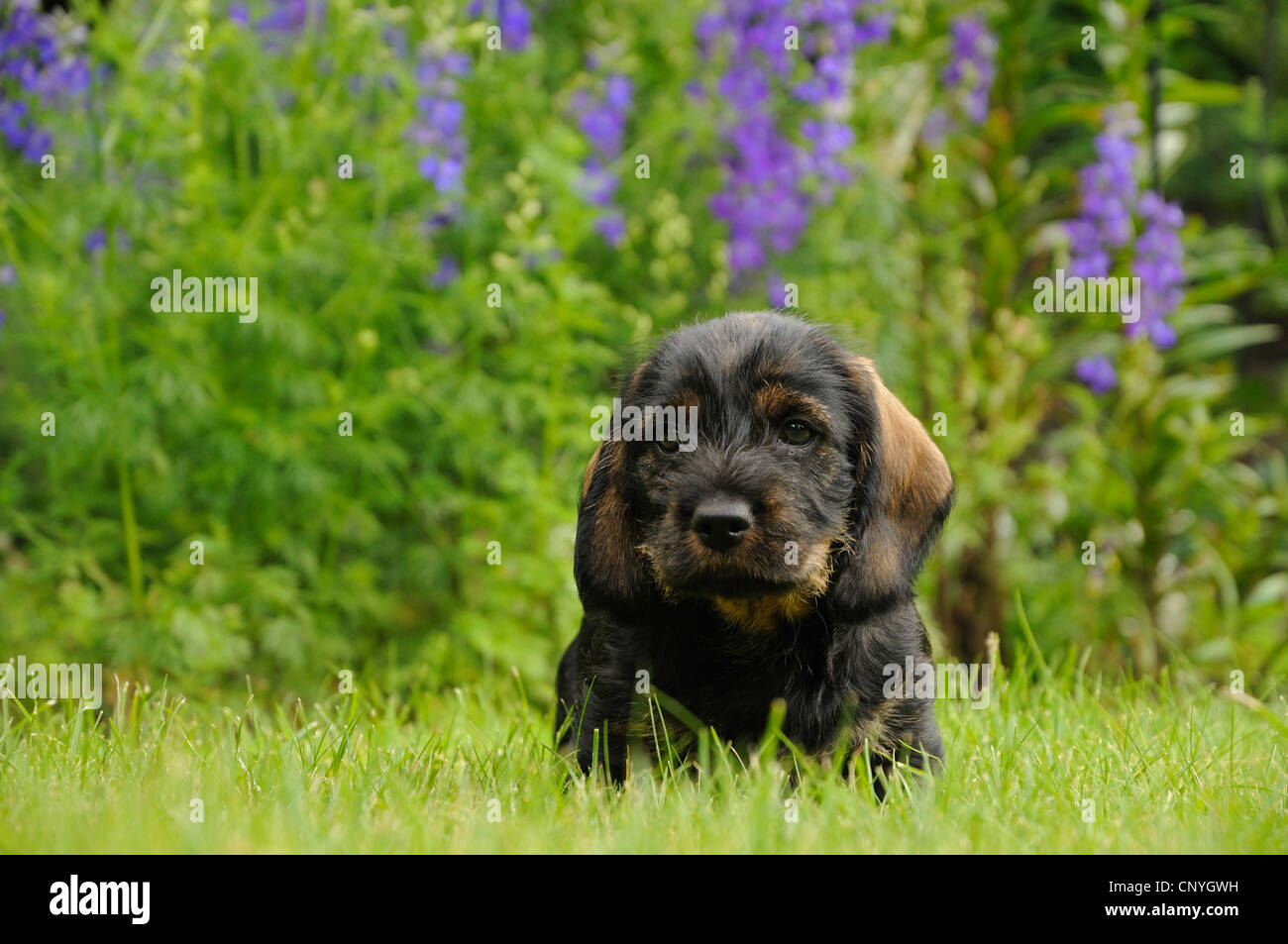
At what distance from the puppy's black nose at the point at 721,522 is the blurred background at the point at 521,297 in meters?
2.14

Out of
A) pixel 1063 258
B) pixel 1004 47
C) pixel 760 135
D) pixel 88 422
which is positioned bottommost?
pixel 88 422

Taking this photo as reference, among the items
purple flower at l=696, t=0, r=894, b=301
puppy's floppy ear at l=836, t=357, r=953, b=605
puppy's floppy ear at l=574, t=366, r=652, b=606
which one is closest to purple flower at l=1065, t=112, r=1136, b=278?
purple flower at l=696, t=0, r=894, b=301

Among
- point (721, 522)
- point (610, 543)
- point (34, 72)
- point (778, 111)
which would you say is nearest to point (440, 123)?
point (34, 72)

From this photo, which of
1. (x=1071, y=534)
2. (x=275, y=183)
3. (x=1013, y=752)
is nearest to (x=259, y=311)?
(x=275, y=183)

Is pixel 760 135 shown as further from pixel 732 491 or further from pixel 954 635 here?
pixel 732 491

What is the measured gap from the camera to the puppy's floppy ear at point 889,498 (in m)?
3.19

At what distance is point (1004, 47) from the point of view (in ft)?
20.7

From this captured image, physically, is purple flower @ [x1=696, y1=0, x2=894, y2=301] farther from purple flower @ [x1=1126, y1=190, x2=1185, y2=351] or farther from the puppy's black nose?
the puppy's black nose

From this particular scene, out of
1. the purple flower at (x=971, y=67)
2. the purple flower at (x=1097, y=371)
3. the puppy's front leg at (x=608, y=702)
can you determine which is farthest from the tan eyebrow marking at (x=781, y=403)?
the purple flower at (x=971, y=67)

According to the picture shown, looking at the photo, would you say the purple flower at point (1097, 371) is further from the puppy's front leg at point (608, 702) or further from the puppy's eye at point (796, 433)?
the puppy's front leg at point (608, 702)

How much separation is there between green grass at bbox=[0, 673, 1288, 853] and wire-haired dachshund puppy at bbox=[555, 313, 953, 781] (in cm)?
17

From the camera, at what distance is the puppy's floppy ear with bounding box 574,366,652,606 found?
10.9ft
